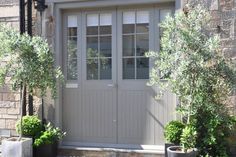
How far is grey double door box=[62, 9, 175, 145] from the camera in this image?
7242 mm

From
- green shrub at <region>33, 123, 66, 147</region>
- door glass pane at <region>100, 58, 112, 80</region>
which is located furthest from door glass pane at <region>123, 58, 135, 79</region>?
green shrub at <region>33, 123, 66, 147</region>

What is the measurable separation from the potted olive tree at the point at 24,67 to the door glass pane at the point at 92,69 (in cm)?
90

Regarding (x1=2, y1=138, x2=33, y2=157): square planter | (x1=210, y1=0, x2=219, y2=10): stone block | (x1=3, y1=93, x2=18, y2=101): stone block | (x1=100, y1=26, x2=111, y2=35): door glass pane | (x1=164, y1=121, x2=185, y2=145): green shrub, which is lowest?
(x1=2, y1=138, x2=33, y2=157): square planter

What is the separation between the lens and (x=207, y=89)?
5.95 m

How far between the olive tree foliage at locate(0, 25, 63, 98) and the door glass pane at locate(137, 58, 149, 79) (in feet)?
4.73

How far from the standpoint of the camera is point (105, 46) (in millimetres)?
7500

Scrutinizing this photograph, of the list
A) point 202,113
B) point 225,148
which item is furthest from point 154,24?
point 225,148

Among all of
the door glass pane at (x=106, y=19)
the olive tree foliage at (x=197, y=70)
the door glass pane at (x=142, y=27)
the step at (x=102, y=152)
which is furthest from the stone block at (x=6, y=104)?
the olive tree foliage at (x=197, y=70)

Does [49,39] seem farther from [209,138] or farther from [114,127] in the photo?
[209,138]

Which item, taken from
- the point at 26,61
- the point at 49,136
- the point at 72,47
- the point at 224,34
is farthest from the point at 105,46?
the point at 224,34

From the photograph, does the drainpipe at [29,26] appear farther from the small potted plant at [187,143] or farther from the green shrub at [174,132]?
the small potted plant at [187,143]

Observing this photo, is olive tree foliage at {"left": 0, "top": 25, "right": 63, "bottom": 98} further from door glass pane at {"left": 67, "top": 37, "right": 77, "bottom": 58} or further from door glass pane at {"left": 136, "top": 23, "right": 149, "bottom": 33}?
door glass pane at {"left": 136, "top": 23, "right": 149, "bottom": 33}

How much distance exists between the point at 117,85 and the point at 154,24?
123 centimetres

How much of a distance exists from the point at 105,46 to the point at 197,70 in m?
2.17
